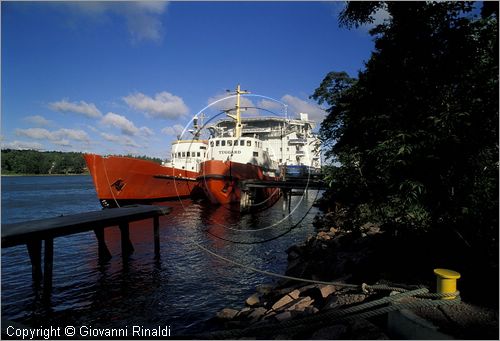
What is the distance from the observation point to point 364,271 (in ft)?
23.1

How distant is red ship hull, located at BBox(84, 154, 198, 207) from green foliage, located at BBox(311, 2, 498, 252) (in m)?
18.9

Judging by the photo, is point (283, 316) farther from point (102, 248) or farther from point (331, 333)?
point (102, 248)

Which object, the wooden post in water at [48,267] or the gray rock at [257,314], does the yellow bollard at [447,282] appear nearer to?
the gray rock at [257,314]

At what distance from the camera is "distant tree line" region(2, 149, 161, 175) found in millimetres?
107000

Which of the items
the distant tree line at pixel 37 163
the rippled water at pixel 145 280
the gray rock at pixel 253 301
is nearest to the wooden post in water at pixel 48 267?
the rippled water at pixel 145 280

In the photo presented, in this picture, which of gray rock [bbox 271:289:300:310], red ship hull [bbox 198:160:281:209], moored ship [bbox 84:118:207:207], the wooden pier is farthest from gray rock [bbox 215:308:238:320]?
red ship hull [bbox 198:160:281:209]

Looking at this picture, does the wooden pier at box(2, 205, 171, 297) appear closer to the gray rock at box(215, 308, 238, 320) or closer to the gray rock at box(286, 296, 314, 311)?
the gray rock at box(215, 308, 238, 320)

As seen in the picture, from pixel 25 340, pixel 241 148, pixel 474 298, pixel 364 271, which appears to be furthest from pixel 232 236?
pixel 241 148

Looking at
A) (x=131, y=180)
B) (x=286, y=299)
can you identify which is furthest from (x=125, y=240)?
(x=131, y=180)

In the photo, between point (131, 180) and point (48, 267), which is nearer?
point (48, 267)

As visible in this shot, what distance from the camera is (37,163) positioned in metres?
110

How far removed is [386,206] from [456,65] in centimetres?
262

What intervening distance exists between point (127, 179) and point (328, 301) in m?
23.0

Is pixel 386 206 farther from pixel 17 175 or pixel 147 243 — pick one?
pixel 17 175
